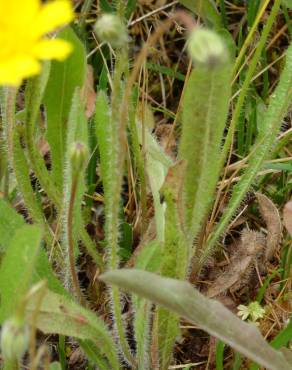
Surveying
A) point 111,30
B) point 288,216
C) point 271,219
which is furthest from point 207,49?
point 271,219

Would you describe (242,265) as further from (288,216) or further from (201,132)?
(201,132)

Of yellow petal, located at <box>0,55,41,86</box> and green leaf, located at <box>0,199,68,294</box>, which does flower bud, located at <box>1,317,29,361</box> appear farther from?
green leaf, located at <box>0,199,68,294</box>

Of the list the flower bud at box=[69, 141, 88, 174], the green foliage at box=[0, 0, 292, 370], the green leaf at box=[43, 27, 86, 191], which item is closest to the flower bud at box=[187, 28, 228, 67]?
the green foliage at box=[0, 0, 292, 370]

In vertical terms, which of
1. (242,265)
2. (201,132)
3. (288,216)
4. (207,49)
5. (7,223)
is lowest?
(242,265)

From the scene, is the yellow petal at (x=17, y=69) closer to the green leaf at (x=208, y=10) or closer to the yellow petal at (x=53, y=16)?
the yellow petal at (x=53, y=16)

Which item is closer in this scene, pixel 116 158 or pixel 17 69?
pixel 17 69

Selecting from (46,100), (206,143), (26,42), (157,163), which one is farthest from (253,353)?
(46,100)
